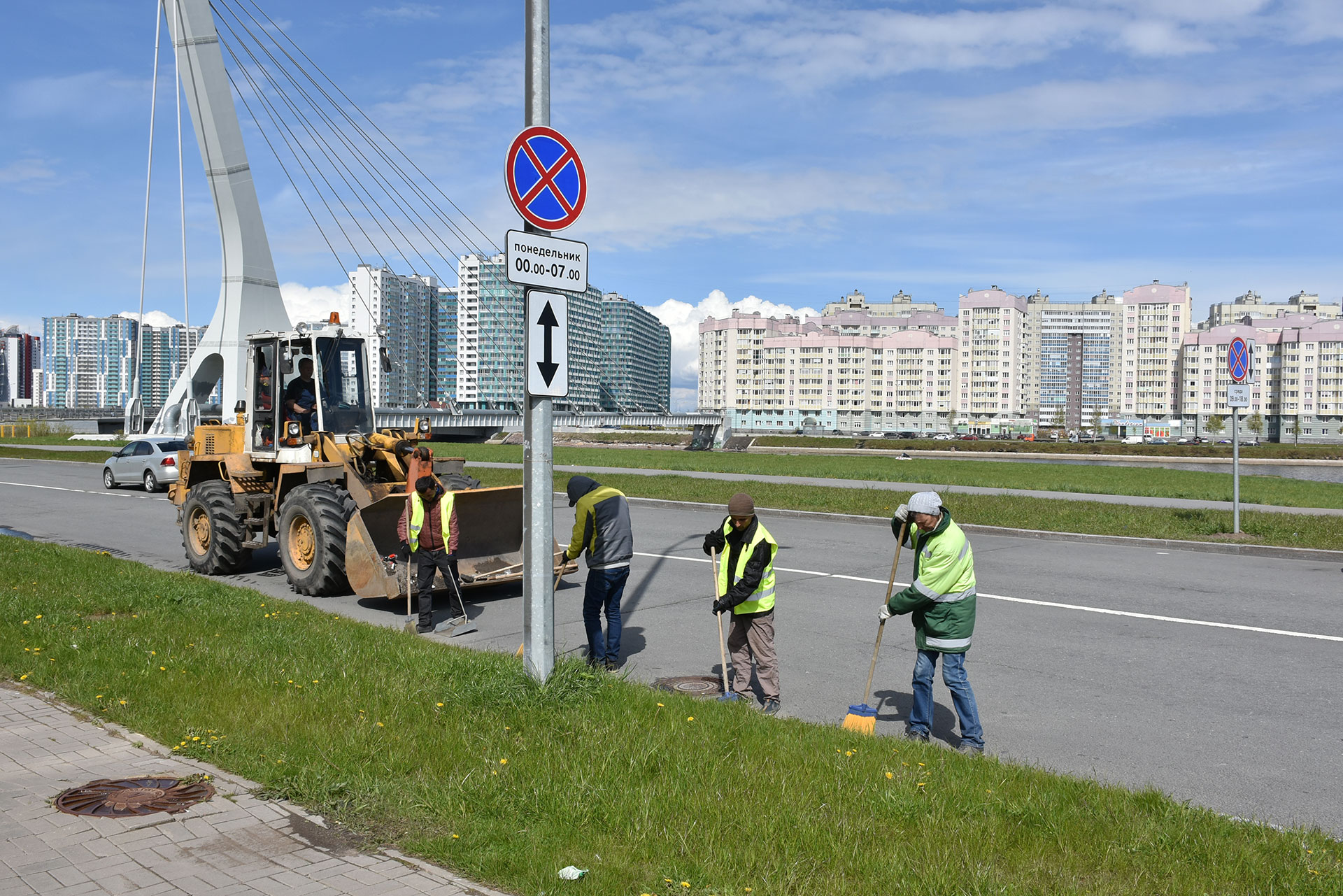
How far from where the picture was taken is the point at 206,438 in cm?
1298

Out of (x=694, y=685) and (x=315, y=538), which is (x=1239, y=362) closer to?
(x=694, y=685)

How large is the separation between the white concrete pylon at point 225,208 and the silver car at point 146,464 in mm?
5188

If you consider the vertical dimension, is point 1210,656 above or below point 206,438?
below

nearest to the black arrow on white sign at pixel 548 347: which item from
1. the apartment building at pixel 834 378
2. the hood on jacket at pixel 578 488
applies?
the hood on jacket at pixel 578 488

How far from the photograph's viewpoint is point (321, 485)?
11.0m

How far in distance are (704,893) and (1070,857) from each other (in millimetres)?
1560

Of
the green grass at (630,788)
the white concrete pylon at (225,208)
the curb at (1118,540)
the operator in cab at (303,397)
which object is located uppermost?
the white concrete pylon at (225,208)

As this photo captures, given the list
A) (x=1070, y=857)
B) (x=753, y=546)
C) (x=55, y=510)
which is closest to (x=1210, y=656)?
(x=753, y=546)

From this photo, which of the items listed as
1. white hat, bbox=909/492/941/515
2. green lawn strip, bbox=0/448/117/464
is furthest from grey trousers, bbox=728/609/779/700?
green lawn strip, bbox=0/448/117/464

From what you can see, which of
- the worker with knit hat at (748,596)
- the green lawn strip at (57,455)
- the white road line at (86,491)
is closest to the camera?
the worker with knit hat at (748,596)

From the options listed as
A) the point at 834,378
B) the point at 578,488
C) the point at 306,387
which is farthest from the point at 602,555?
the point at 834,378

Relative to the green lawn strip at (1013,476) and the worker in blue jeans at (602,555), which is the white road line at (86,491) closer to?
the green lawn strip at (1013,476)

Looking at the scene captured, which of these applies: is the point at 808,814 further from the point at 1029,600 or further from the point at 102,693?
the point at 1029,600

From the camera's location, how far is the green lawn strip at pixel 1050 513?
1584 cm
